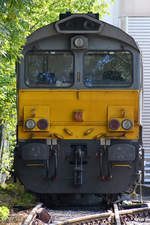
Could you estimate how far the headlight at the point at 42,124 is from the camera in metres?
8.36

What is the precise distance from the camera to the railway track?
6.93 m

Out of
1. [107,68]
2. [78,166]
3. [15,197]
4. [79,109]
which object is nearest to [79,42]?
[107,68]

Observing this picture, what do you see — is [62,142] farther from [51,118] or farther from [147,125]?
[147,125]

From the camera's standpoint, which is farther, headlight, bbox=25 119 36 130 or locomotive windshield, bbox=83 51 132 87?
locomotive windshield, bbox=83 51 132 87

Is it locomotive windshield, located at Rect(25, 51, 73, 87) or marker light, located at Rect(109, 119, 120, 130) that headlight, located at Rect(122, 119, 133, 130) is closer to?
marker light, located at Rect(109, 119, 120, 130)

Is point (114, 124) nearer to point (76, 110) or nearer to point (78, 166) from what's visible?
point (76, 110)

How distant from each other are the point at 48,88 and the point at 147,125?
10145 mm

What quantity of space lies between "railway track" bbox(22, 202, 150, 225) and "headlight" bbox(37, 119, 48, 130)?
50.2 inches

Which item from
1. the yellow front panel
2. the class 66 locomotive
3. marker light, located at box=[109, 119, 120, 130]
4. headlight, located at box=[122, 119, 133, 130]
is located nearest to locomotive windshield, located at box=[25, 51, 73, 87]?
the class 66 locomotive

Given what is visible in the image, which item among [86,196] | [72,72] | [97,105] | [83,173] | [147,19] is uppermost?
[147,19]

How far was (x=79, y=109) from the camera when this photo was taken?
336 inches

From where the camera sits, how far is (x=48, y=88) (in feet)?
28.0

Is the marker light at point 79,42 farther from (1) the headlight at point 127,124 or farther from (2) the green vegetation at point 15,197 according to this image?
(2) the green vegetation at point 15,197

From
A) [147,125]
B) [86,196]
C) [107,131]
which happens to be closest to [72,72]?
[107,131]
